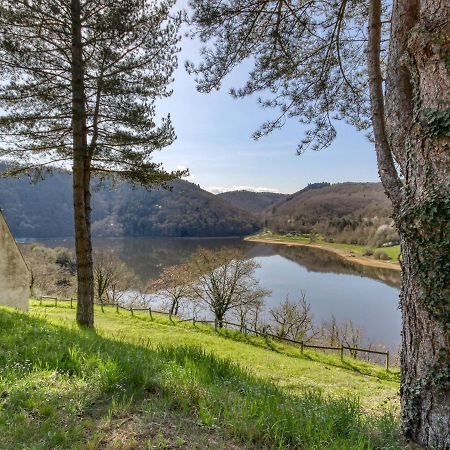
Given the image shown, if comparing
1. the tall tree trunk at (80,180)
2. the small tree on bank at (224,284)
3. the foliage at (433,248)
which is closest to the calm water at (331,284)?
the small tree on bank at (224,284)

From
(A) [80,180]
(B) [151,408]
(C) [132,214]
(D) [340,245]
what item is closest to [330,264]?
(D) [340,245]

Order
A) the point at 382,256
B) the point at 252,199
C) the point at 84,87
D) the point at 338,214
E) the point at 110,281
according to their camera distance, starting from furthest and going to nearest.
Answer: the point at 252,199
the point at 338,214
the point at 382,256
the point at 110,281
the point at 84,87

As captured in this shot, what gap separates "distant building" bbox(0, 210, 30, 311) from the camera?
45.5 ft

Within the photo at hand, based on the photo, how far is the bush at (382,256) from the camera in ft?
184

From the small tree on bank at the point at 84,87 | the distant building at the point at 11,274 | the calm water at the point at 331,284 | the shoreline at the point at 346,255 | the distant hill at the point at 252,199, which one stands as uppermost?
the distant hill at the point at 252,199

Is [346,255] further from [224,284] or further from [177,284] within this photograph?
[224,284]

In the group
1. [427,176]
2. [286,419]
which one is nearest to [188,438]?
[286,419]

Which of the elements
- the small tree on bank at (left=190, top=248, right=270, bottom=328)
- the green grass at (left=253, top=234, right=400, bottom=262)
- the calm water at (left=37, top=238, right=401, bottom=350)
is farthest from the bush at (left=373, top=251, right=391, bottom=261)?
the small tree on bank at (left=190, top=248, right=270, bottom=328)

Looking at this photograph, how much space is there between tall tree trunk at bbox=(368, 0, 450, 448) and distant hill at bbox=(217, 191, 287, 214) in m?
149

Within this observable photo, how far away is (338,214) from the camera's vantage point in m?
102

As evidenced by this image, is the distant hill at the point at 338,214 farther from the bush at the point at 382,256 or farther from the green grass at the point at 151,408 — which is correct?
the green grass at the point at 151,408

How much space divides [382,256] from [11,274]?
55023 millimetres

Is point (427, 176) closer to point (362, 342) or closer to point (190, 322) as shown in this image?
point (190, 322)

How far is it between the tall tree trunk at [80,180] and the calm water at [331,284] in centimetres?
1220
